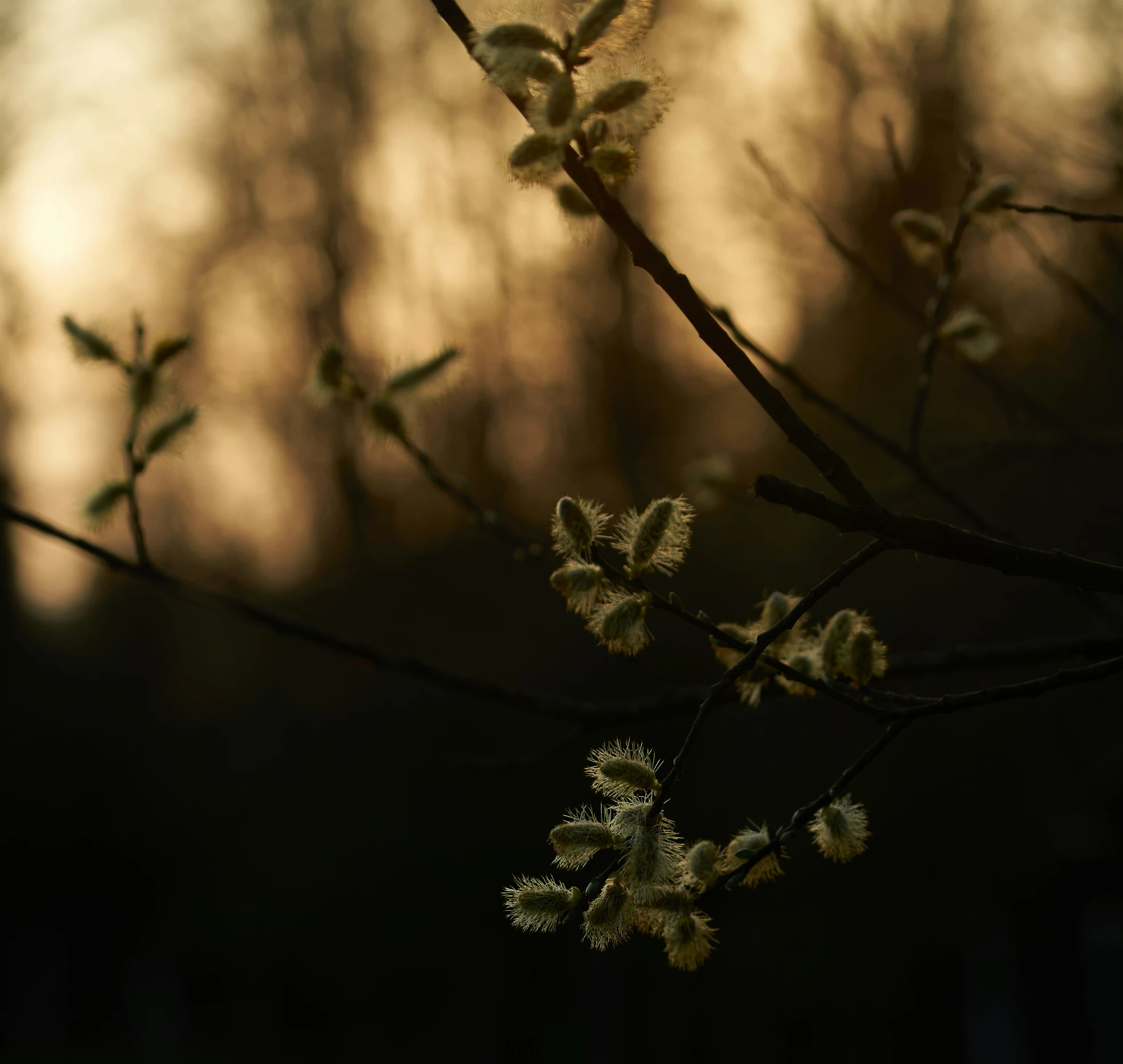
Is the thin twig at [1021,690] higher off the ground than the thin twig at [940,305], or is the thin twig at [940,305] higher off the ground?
the thin twig at [940,305]

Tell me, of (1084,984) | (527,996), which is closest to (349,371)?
(1084,984)

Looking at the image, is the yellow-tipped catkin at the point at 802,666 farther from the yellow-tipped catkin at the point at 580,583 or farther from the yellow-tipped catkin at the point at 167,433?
the yellow-tipped catkin at the point at 167,433

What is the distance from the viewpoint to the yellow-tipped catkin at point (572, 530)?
107 cm

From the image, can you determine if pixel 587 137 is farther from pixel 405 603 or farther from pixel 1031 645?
pixel 405 603

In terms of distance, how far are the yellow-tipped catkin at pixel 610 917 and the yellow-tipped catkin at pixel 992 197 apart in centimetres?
130

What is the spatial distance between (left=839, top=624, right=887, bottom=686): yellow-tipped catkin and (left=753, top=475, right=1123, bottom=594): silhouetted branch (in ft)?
0.71

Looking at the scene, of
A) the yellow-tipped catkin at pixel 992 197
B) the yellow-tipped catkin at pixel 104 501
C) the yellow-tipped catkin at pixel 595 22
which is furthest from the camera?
the yellow-tipped catkin at pixel 104 501

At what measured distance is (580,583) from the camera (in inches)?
41.8

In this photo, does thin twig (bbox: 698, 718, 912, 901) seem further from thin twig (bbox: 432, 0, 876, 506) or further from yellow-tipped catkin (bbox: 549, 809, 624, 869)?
thin twig (bbox: 432, 0, 876, 506)

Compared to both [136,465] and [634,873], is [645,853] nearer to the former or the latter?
[634,873]

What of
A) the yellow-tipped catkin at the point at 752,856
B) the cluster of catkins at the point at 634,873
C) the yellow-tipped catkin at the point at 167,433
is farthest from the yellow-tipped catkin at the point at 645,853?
the yellow-tipped catkin at the point at 167,433

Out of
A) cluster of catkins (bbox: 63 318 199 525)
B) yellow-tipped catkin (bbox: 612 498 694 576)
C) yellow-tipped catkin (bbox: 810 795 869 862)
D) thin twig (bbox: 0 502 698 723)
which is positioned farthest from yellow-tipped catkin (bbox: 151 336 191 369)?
yellow-tipped catkin (bbox: 810 795 869 862)

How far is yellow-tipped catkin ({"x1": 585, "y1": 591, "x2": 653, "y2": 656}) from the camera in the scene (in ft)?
3.44

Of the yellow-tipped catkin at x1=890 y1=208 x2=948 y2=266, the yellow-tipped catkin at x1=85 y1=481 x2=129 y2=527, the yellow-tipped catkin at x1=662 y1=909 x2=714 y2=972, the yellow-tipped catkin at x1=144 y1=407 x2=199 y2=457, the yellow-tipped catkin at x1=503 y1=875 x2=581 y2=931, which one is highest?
the yellow-tipped catkin at x1=890 y1=208 x2=948 y2=266
